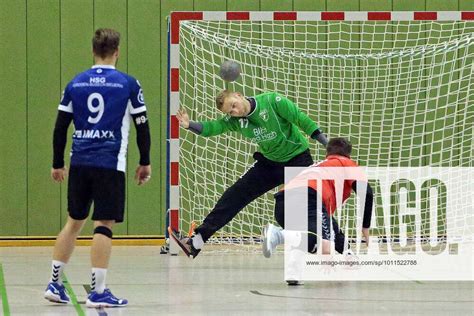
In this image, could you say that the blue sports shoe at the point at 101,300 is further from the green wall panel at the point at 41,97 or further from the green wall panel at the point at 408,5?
the green wall panel at the point at 408,5

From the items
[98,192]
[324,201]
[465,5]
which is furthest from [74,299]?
[465,5]

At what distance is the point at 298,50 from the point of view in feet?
39.1

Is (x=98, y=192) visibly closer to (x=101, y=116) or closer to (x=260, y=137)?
(x=101, y=116)

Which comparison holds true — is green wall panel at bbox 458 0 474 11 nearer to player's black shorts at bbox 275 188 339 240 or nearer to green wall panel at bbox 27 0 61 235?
green wall panel at bbox 27 0 61 235

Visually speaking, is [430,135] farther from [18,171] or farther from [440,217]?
[18,171]

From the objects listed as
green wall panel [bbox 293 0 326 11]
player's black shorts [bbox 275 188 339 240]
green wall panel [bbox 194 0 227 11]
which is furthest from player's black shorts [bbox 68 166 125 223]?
green wall panel [bbox 293 0 326 11]

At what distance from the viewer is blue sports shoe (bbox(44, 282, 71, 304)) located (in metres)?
6.72

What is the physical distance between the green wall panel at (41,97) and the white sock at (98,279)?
5332 mm

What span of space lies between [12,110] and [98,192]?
5442mm

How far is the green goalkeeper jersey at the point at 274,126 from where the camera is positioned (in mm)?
8523

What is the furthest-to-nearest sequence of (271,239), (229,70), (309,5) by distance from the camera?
1. (309,5)
2. (229,70)
3. (271,239)

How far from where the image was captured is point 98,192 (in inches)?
258

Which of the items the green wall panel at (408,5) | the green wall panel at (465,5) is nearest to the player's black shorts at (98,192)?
the green wall panel at (408,5)

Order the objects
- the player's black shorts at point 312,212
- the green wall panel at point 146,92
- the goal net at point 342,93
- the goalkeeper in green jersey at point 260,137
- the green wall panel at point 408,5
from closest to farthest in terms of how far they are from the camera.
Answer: the player's black shorts at point 312,212 → the goalkeeper in green jersey at point 260,137 → the goal net at point 342,93 → the green wall panel at point 146,92 → the green wall panel at point 408,5
